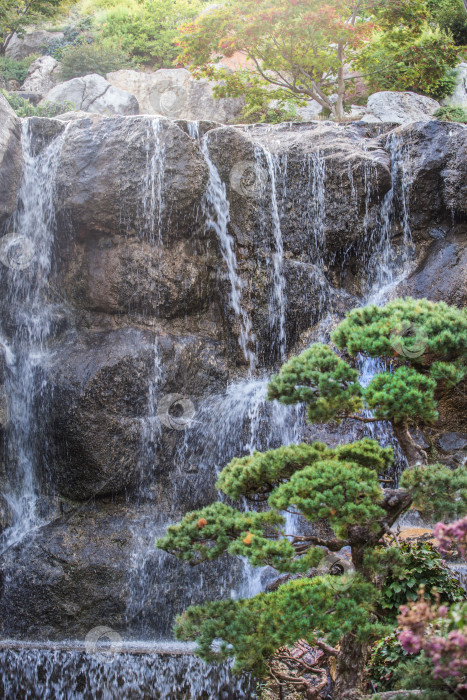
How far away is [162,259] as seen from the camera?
940 cm

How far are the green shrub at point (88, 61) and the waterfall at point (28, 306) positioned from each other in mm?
11432

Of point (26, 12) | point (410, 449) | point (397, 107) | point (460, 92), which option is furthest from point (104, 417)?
point (26, 12)

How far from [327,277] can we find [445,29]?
492 inches

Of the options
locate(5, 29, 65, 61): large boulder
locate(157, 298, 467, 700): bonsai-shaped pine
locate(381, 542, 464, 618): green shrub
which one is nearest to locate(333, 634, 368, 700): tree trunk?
locate(157, 298, 467, 700): bonsai-shaped pine

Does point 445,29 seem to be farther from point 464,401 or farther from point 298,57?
point 464,401

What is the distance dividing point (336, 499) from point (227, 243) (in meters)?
6.96

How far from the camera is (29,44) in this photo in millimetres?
21766

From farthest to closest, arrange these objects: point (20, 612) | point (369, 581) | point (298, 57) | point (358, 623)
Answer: point (298, 57), point (20, 612), point (369, 581), point (358, 623)

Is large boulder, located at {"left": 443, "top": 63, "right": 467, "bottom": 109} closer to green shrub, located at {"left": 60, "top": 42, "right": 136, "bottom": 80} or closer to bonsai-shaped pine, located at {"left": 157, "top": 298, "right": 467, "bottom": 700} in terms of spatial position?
green shrub, located at {"left": 60, "top": 42, "right": 136, "bottom": 80}

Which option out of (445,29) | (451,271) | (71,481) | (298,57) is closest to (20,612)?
(71,481)

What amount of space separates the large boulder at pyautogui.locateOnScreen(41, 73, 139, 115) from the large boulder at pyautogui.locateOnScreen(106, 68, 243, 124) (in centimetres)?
115

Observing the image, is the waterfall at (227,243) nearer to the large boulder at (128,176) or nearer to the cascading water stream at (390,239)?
the large boulder at (128,176)

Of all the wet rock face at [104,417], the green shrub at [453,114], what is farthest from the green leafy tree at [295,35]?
the wet rock face at [104,417]

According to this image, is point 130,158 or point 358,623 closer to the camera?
point 358,623
